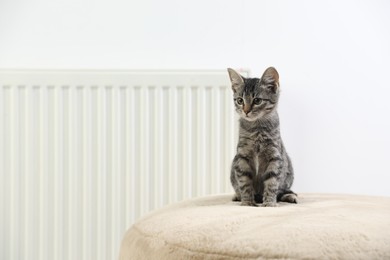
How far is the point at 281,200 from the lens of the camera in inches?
57.9

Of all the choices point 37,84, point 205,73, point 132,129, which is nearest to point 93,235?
point 132,129

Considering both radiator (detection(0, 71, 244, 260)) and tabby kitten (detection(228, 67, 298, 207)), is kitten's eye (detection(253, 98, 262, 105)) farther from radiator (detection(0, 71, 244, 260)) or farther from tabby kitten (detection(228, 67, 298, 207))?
radiator (detection(0, 71, 244, 260))

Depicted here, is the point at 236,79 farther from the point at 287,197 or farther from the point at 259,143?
the point at 287,197

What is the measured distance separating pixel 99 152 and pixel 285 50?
2.42 feet

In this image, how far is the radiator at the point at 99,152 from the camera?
191 cm

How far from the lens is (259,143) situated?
143cm

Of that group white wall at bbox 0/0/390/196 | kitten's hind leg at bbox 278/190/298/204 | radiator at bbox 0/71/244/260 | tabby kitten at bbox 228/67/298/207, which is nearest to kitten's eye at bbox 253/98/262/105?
tabby kitten at bbox 228/67/298/207

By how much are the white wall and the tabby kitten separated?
22.7 inches

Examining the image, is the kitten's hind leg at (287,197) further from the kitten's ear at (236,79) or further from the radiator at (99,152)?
the radiator at (99,152)

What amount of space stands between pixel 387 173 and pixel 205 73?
2.45ft

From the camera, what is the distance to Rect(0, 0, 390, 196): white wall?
78.9 inches

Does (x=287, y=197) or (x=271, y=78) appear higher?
(x=271, y=78)

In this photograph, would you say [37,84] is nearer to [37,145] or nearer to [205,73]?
[37,145]

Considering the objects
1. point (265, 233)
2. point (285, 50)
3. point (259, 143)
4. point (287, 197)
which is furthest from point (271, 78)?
point (285, 50)
